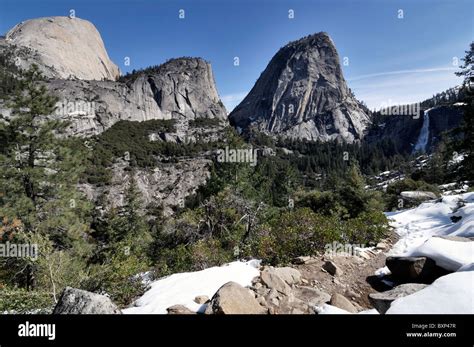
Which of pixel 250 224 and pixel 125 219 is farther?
pixel 125 219

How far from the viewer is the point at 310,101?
18388 cm

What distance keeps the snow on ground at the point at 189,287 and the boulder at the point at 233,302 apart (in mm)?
413

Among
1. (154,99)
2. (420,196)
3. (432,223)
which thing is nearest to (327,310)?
(432,223)

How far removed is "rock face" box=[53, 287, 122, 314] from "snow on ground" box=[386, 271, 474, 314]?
3.86 m

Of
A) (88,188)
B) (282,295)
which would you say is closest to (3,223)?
(282,295)

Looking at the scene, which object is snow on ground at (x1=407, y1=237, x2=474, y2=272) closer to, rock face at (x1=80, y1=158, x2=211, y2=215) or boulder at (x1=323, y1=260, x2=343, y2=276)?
boulder at (x1=323, y1=260, x2=343, y2=276)

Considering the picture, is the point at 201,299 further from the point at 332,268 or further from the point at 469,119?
the point at 469,119

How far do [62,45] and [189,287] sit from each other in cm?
14960

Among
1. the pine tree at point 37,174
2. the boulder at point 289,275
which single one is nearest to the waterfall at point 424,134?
the pine tree at point 37,174

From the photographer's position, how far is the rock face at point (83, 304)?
3.74 m

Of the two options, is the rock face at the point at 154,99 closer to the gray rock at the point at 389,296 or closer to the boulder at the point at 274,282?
the boulder at the point at 274,282

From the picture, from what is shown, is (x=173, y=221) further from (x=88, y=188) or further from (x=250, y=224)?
(x=88, y=188)

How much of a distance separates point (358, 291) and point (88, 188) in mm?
72694
